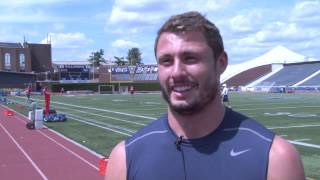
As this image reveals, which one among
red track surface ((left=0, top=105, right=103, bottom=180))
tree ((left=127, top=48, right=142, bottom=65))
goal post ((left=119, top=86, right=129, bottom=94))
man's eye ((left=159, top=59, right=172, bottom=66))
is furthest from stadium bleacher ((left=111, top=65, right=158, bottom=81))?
man's eye ((left=159, top=59, right=172, bottom=66))

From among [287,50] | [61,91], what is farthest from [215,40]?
[287,50]

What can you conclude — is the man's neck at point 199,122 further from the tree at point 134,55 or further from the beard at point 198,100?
the tree at point 134,55

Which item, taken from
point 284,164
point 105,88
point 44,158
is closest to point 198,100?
point 284,164

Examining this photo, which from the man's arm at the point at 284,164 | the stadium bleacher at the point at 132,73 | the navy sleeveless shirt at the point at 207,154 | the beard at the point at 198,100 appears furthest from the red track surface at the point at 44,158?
the stadium bleacher at the point at 132,73

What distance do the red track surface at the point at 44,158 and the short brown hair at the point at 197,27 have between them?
8.37 m

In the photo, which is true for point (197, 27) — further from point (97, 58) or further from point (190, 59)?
point (97, 58)

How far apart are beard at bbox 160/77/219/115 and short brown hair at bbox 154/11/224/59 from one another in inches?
4.9

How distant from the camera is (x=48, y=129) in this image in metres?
21.1

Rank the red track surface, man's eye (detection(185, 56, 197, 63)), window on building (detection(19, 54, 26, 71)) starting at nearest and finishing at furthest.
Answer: man's eye (detection(185, 56, 197, 63))
the red track surface
window on building (detection(19, 54, 26, 71))

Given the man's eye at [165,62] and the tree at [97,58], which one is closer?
the man's eye at [165,62]

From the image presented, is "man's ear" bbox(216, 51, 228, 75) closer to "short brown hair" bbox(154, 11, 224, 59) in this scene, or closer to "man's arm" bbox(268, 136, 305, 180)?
"short brown hair" bbox(154, 11, 224, 59)

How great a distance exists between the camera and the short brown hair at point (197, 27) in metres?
2.28

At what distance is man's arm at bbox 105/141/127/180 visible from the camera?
2.37 metres

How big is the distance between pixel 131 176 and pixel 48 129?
19218 mm
